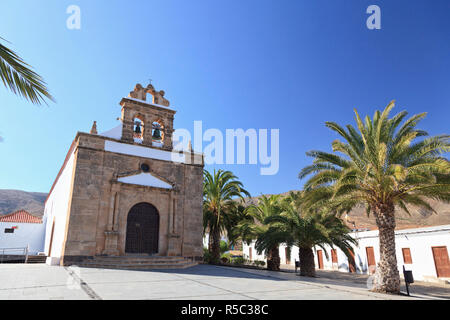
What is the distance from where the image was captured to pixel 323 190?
33.2 feet

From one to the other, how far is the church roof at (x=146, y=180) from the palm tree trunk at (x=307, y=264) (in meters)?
7.83

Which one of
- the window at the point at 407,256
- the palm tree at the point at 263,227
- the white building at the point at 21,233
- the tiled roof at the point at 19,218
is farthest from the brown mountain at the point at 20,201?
the window at the point at 407,256

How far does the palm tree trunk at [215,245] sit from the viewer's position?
757 inches

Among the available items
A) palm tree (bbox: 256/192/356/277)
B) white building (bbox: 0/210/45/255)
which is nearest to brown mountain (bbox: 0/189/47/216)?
white building (bbox: 0/210/45/255)

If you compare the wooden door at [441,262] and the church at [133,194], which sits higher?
the church at [133,194]

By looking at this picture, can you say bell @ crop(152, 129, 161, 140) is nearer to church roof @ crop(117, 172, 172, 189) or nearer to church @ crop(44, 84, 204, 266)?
church @ crop(44, 84, 204, 266)

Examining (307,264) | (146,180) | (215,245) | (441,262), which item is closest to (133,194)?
(146,180)

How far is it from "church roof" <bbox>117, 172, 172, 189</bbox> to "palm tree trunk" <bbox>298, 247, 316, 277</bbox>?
783 centimetres

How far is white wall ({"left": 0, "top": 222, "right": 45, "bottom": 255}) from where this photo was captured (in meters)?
21.7

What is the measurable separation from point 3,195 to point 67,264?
105 meters

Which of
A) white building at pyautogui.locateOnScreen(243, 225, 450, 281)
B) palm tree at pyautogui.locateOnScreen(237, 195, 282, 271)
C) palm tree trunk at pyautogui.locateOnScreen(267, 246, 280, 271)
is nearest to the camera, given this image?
palm tree at pyautogui.locateOnScreen(237, 195, 282, 271)

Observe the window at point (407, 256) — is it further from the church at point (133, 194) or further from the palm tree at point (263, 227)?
the church at point (133, 194)
